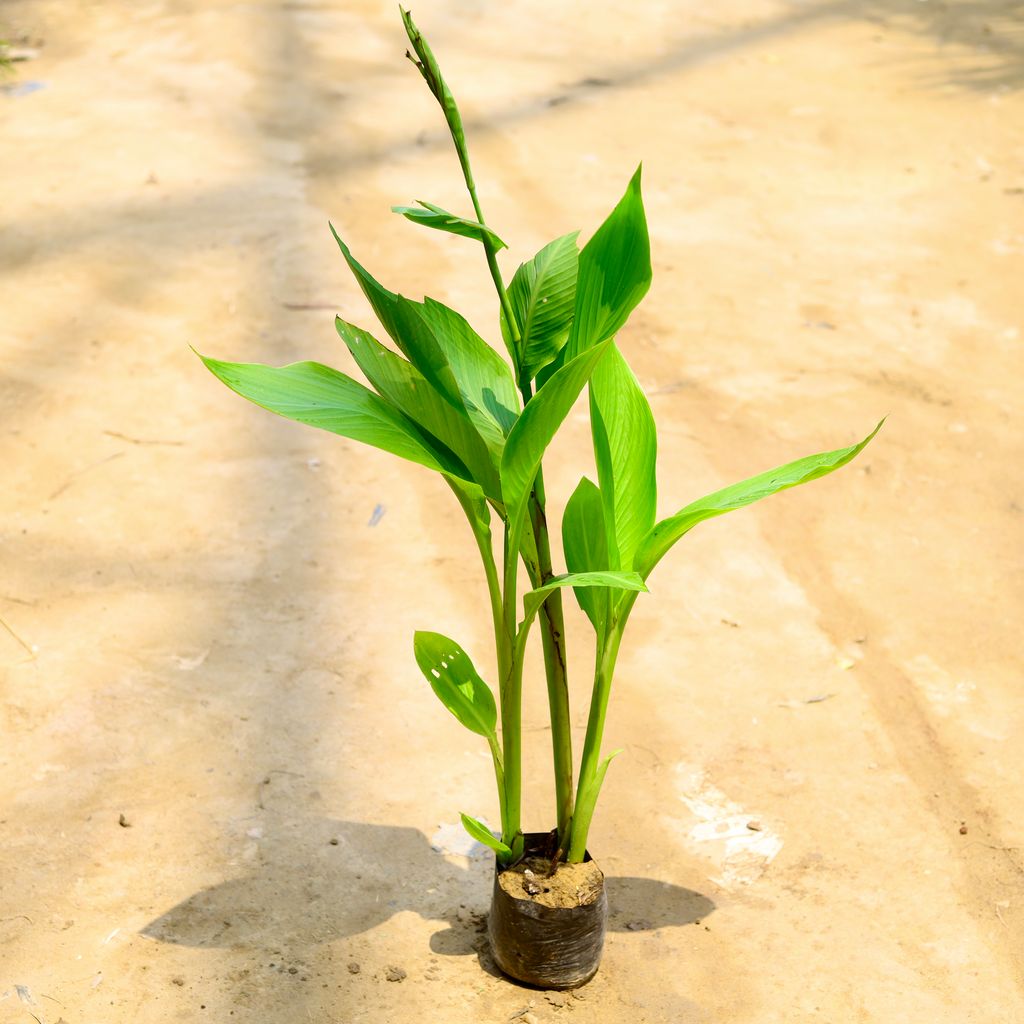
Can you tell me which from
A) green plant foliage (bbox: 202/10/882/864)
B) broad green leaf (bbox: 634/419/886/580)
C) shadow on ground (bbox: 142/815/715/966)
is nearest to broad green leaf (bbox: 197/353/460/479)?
green plant foliage (bbox: 202/10/882/864)

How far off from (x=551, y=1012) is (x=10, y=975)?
2.29 feet

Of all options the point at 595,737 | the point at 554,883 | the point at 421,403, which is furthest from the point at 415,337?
the point at 554,883

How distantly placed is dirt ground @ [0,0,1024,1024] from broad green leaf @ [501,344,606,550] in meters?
0.69

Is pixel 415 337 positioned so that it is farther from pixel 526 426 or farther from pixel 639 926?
pixel 639 926

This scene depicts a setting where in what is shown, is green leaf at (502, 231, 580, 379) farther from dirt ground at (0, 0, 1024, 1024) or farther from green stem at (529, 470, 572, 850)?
dirt ground at (0, 0, 1024, 1024)

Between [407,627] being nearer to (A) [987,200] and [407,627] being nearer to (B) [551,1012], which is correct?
(B) [551,1012]

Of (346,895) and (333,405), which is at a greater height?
(333,405)

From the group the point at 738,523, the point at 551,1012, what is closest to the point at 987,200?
the point at 738,523

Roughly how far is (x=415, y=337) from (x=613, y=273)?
0.75ft

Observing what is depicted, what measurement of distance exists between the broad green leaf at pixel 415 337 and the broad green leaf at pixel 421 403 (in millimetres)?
13

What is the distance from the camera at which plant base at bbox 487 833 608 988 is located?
1.54 meters

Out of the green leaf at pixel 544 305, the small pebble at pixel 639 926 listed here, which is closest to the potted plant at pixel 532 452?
the green leaf at pixel 544 305

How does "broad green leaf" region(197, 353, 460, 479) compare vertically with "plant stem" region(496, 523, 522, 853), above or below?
above

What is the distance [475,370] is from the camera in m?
1.50
